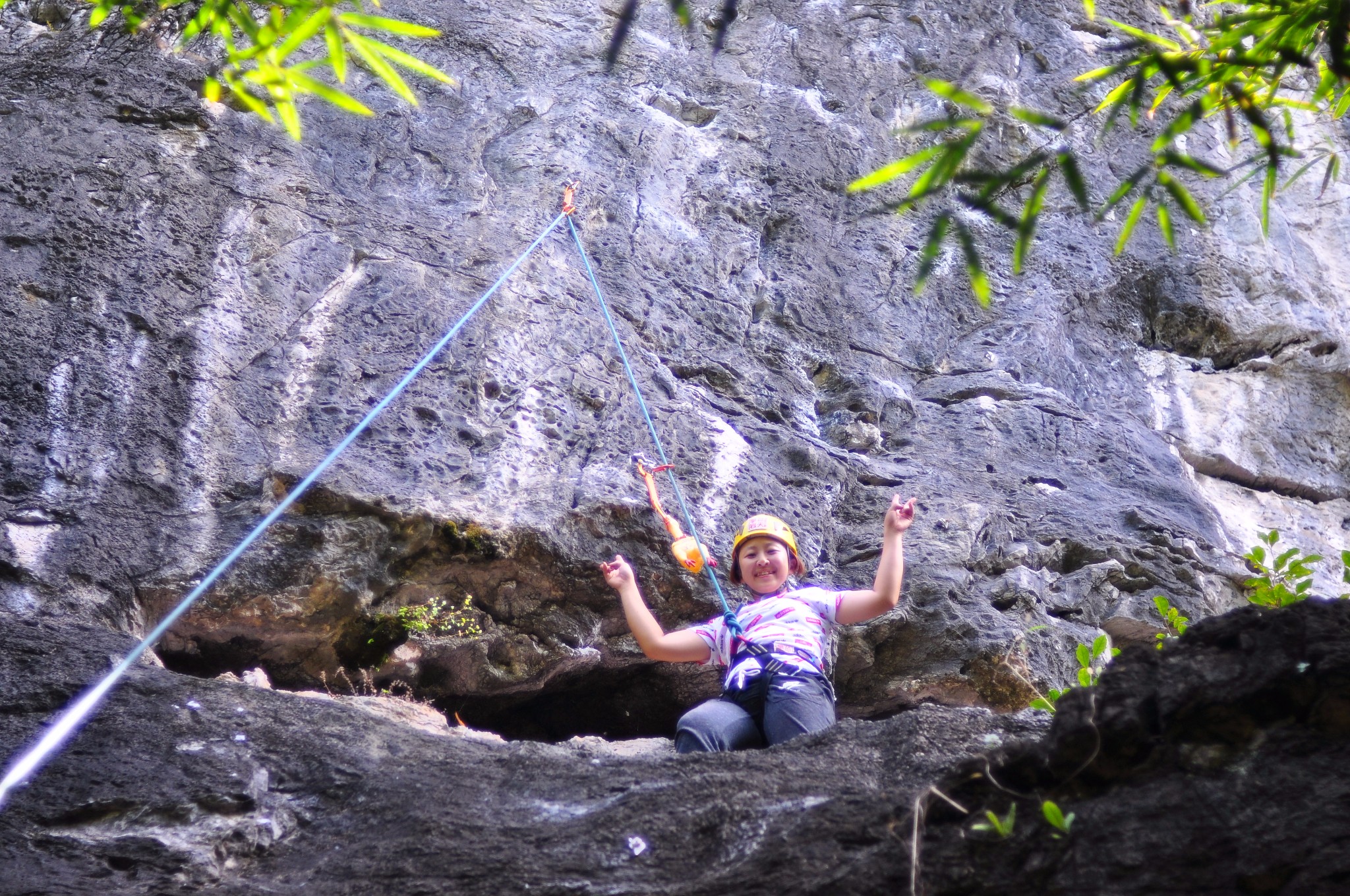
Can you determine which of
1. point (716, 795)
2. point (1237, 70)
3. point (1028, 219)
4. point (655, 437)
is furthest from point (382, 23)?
point (655, 437)

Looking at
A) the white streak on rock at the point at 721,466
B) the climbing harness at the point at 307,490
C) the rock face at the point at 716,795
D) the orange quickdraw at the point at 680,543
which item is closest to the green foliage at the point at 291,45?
the climbing harness at the point at 307,490

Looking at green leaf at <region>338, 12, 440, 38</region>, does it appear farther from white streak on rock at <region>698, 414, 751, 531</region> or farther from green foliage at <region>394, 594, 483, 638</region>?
white streak on rock at <region>698, 414, 751, 531</region>

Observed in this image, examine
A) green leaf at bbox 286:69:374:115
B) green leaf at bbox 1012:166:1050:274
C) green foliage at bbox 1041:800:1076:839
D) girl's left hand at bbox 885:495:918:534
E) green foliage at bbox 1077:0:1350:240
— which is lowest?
girl's left hand at bbox 885:495:918:534

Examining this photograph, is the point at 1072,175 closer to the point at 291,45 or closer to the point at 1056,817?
the point at 1056,817

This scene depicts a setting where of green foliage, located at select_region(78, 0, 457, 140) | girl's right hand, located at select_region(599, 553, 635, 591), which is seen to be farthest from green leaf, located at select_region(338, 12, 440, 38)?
girl's right hand, located at select_region(599, 553, 635, 591)

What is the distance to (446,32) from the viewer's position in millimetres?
6902

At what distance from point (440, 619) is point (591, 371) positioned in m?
1.47

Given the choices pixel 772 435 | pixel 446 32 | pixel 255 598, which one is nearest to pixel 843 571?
pixel 772 435

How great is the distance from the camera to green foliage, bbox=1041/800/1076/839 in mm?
2068

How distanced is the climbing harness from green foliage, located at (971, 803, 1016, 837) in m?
2.09

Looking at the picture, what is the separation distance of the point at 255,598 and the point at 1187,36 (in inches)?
142

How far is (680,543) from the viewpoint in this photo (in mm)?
4785

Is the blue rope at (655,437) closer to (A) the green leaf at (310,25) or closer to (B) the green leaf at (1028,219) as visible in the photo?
(B) the green leaf at (1028,219)

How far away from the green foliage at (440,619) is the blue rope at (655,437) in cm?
97
